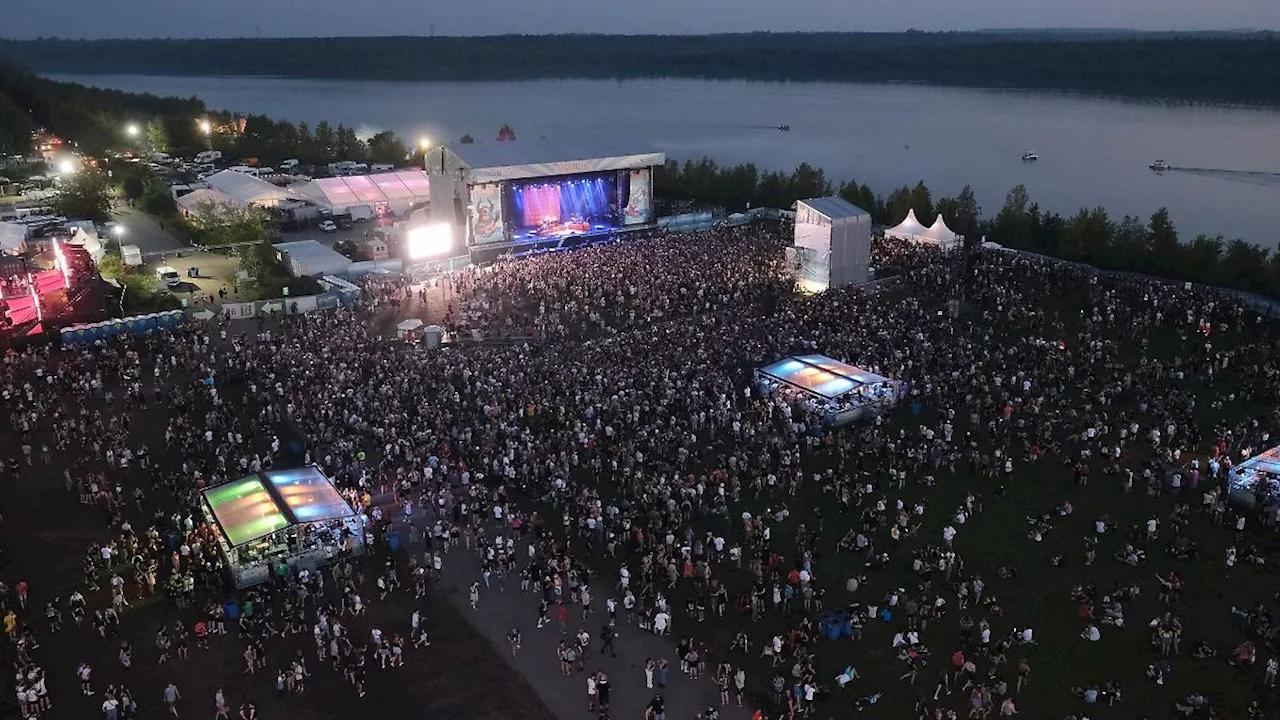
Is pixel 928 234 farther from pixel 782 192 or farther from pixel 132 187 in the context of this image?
pixel 132 187

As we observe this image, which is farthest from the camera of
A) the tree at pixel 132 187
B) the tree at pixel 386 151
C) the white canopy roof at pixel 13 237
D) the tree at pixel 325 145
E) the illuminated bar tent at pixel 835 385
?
the tree at pixel 325 145

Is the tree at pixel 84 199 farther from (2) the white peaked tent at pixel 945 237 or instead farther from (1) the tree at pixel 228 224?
(2) the white peaked tent at pixel 945 237

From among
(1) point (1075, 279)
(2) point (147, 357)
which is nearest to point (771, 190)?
(1) point (1075, 279)

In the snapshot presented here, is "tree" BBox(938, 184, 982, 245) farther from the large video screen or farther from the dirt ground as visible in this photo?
the dirt ground

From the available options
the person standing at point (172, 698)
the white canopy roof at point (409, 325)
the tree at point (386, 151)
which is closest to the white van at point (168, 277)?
the white canopy roof at point (409, 325)

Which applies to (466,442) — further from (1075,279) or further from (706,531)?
(1075,279)

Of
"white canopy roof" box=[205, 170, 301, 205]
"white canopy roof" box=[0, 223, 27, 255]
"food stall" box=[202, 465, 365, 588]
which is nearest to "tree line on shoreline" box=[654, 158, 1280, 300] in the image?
"white canopy roof" box=[205, 170, 301, 205]
